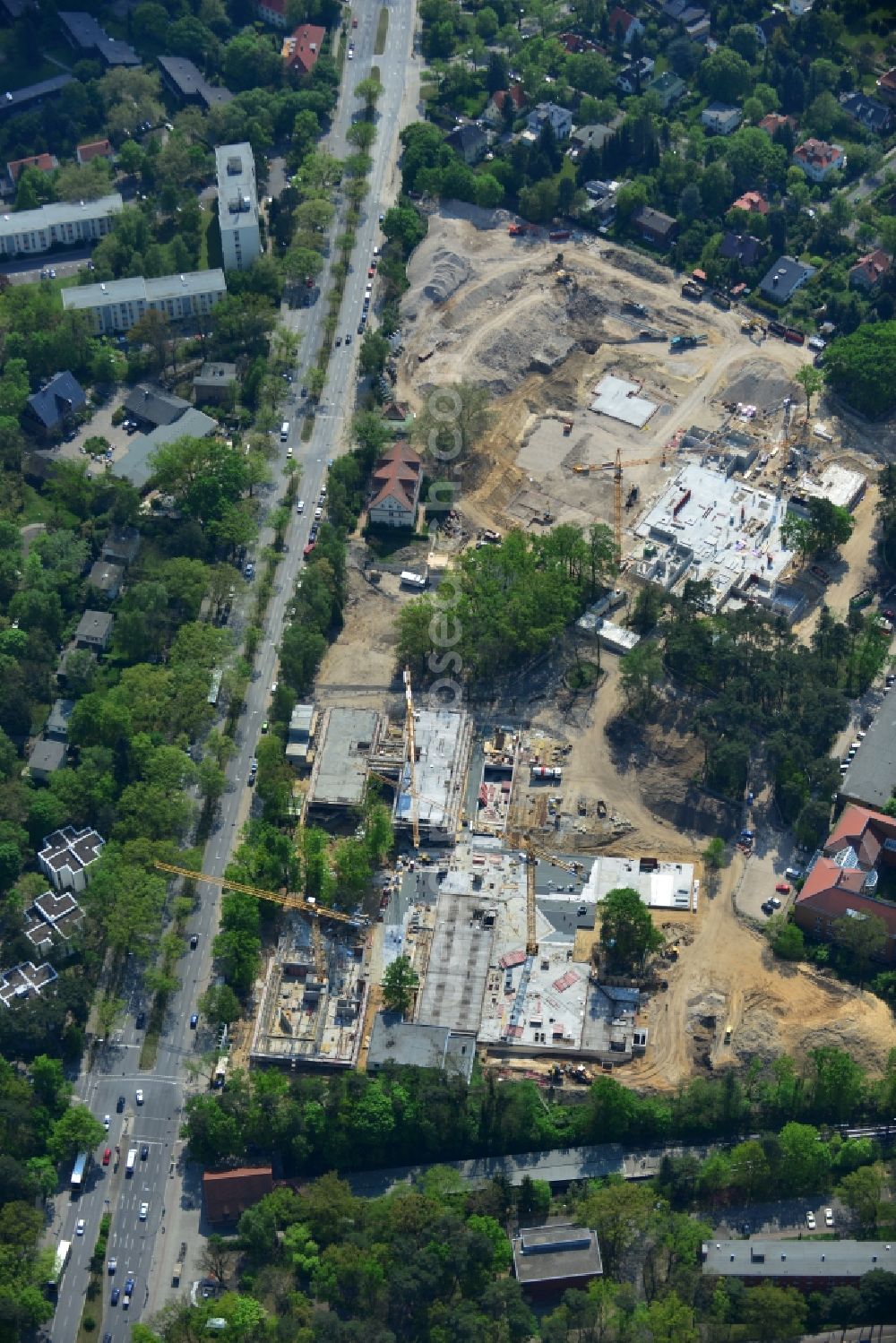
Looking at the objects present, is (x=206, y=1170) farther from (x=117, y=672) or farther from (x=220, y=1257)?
(x=117, y=672)

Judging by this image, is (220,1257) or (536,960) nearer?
(220,1257)

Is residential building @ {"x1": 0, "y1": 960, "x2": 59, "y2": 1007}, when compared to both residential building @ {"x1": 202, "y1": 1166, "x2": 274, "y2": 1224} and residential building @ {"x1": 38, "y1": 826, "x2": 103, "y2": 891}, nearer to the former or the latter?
residential building @ {"x1": 38, "y1": 826, "x2": 103, "y2": 891}

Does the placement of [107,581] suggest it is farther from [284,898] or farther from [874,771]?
[874,771]

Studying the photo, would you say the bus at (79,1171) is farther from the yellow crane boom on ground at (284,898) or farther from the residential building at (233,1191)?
the yellow crane boom on ground at (284,898)

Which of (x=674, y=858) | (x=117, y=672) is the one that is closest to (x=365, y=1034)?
(x=674, y=858)

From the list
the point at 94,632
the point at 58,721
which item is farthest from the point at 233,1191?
the point at 94,632

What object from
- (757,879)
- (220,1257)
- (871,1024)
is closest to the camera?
(220,1257)
